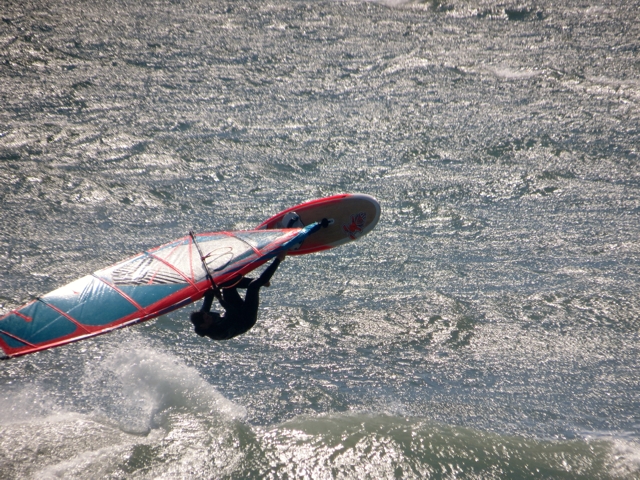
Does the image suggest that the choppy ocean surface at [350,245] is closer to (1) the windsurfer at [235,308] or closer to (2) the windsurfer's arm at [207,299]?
(1) the windsurfer at [235,308]

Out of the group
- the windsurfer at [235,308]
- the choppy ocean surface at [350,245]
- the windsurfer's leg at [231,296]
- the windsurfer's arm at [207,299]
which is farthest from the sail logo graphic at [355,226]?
the windsurfer's arm at [207,299]

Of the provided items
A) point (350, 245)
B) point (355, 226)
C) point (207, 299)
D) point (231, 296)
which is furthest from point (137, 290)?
point (350, 245)

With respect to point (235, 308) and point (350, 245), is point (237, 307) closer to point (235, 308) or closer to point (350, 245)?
point (235, 308)

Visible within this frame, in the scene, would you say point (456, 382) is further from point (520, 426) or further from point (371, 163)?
point (371, 163)

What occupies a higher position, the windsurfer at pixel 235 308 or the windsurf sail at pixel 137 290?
the windsurf sail at pixel 137 290

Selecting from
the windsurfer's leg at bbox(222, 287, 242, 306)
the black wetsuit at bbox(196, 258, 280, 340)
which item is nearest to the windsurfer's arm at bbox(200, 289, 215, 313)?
the black wetsuit at bbox(196, 258, 280, 340)

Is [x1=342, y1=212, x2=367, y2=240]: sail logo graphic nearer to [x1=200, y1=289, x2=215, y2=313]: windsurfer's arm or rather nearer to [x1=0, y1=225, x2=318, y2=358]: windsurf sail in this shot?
[x1=0, y1=225, x2=318, y2=358]: windsurf sail

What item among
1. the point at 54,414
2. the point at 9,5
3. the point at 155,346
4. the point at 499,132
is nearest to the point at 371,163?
the point at 499,132
